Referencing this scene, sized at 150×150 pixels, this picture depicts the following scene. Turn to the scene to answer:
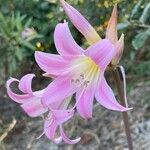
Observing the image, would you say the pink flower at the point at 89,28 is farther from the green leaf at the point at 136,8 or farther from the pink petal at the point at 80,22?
the green leaf at the point at 136,8

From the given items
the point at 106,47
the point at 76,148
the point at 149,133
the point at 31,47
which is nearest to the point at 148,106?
the point at 149,133

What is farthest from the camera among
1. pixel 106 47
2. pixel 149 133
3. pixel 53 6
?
pixel 53 6

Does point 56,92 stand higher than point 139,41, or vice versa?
point 56,92

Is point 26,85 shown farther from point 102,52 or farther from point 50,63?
point 102,52

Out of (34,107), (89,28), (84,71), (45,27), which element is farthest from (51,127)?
(45,27)

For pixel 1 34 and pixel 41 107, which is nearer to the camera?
pixel 41 107

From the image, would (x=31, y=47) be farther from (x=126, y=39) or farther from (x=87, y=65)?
(x=87, y=65)

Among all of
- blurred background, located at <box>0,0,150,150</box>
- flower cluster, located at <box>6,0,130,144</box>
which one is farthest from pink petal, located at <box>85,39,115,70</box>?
blurred background, located at <box>0,0,150,150</box>
